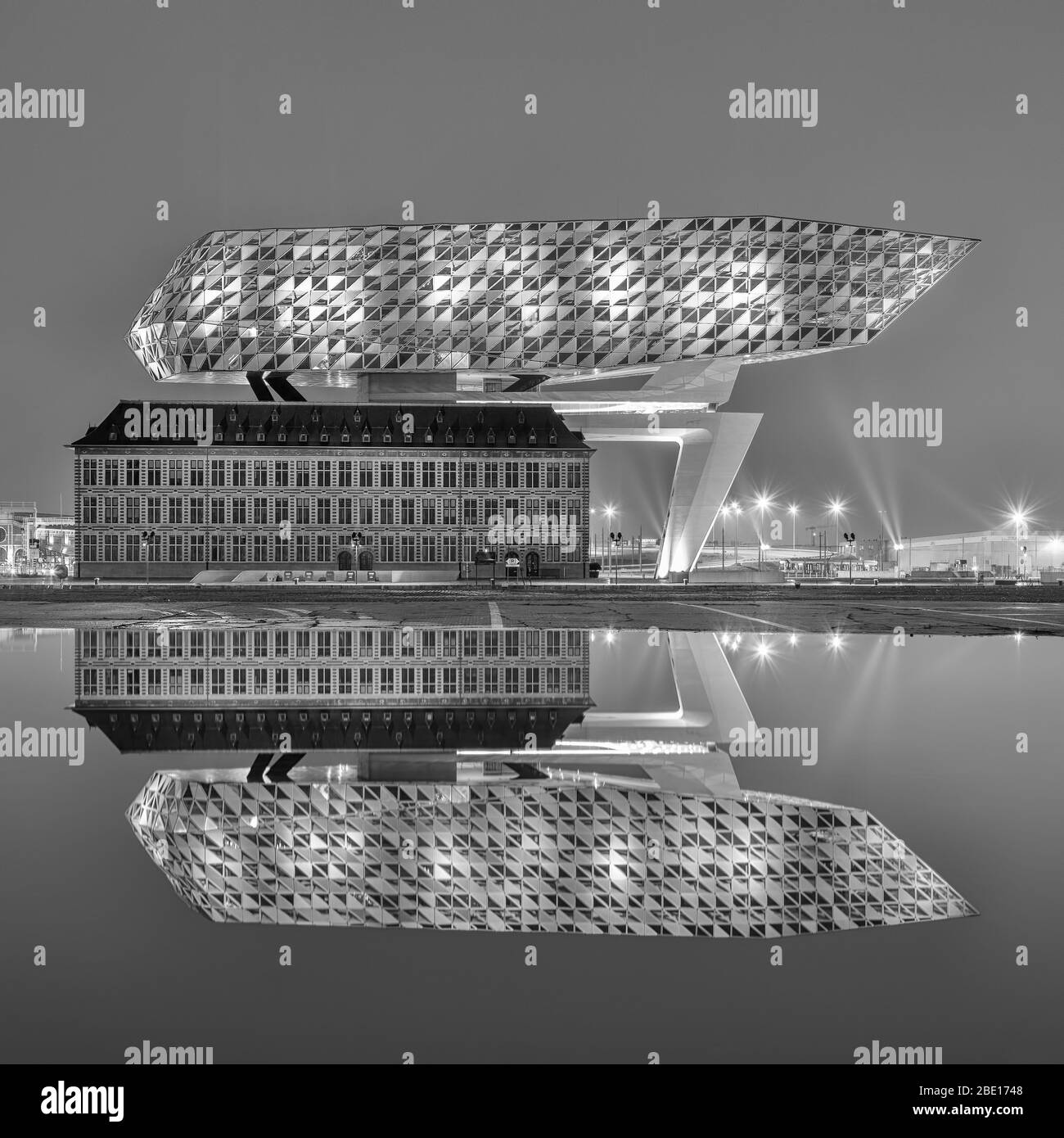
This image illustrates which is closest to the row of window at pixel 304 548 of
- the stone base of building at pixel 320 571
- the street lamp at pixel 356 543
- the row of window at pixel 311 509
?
the stone base of building at pixel 320 571

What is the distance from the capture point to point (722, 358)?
→ 89625 mm

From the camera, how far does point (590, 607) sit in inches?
1711

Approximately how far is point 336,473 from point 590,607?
61156 millimetres

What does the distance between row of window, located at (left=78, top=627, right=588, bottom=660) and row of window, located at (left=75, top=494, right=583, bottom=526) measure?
72.2m

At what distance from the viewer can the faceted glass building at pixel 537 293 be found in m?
89.6

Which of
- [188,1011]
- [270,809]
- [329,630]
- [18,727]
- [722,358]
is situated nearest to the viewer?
[188,1011]

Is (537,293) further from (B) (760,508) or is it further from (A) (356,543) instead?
(B) (760,508)

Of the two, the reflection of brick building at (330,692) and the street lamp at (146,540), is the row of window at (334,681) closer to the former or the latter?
the reflection of brick building at (330,692)

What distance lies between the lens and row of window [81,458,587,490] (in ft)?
324

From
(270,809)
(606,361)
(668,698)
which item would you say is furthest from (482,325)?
(270,809)

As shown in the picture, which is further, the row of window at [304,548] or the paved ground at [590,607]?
the row of window at [304,548]

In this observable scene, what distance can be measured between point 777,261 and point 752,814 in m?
90.0

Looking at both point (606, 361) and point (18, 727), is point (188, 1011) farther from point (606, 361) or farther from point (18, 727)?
point (606, 361)

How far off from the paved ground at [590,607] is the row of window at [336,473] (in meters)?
34.2
